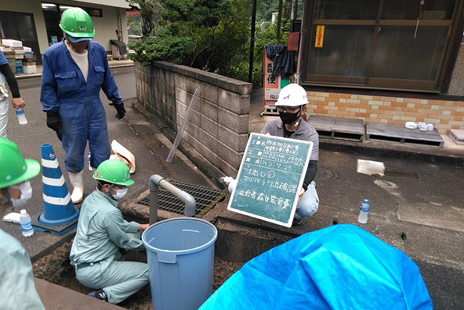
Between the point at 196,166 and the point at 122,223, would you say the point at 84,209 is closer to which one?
the point at 122,223

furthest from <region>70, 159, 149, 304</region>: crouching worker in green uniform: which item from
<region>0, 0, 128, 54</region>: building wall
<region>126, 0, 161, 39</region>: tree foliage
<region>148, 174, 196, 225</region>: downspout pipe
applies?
<region>0, 0, 128, 54</region>: building wall

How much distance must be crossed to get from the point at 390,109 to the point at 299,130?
3925 millimetres

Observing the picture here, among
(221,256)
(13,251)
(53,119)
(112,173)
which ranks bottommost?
(221,256)

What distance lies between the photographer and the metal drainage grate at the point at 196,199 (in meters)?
3.92

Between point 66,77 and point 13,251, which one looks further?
point 66,77

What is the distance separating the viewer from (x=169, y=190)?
8.73 feet

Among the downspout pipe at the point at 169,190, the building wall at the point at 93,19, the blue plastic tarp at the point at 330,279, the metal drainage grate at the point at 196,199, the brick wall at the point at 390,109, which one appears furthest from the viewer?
the building wall at the point at 93,19

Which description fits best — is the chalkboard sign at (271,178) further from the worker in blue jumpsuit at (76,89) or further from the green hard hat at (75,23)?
the green hard hat at (75,23)

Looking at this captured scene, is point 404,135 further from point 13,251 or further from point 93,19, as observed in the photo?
point 93,19

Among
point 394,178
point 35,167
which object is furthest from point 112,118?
point 35,167

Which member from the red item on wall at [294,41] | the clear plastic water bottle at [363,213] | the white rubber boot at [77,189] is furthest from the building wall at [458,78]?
the white rubber boot at [77,189]

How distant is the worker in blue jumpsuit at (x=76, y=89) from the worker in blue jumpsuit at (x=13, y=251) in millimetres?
2431

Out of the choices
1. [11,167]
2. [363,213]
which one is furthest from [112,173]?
[363,213]

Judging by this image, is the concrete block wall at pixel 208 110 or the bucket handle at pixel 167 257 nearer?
the bucket handle at pixel 167 257
